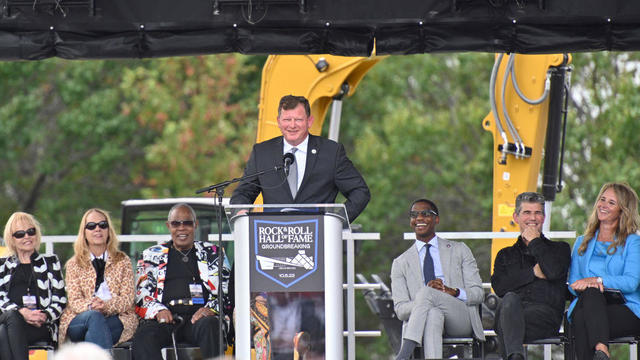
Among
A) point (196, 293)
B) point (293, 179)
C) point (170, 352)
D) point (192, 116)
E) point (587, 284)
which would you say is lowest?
point (170, 352)

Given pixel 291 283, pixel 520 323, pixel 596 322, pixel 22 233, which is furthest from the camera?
pixel 22 233

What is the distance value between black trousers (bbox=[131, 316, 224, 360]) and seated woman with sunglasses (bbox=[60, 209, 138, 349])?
0.22 meters

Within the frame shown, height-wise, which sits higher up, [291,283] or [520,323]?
[291,283]

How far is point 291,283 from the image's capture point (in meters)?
6.14

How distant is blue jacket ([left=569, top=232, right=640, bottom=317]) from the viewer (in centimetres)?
709

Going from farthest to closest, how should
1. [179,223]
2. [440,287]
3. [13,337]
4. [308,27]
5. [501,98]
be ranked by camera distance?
[501,98] → [308,27] → [179,223] → [440,287] → [13,337]

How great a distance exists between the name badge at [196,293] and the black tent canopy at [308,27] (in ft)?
5.54

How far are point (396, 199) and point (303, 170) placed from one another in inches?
648

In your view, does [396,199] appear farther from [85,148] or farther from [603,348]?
[603,348]

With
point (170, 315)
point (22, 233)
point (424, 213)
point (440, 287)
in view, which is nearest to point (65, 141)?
point (22, 233)

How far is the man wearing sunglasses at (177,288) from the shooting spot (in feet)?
24.7

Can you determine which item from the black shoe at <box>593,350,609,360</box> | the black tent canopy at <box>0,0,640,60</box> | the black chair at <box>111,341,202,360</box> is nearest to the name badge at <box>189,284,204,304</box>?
the black chair at <box>111,341,202,360</box>

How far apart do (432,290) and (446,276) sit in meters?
0.33

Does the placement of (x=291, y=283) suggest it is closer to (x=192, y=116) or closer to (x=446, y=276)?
(x=446, y=276)
